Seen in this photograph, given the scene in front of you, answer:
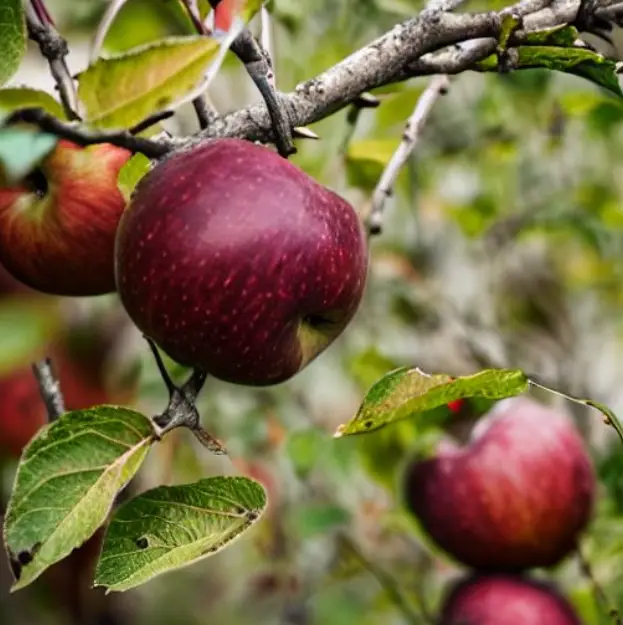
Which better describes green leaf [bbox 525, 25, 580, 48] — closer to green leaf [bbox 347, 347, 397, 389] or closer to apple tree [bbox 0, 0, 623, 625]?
apple tree [bbox 0, 0, 623, 625]

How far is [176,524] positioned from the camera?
591mm

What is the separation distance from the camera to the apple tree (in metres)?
0.59

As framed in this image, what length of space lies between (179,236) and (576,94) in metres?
0.81

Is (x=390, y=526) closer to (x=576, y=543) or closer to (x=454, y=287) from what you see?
(x=576, y=543)

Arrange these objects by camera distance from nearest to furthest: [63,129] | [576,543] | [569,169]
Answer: [63,129] → [576,543] → [569,169]

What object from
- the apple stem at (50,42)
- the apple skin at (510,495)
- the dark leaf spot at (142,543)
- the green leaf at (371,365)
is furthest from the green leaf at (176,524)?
the green leaf at (371,365)

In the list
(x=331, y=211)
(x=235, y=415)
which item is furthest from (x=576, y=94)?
(x=331, y=211)

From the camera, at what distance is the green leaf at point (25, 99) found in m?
0.50

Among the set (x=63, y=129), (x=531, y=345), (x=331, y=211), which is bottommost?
(x=531, y=345)

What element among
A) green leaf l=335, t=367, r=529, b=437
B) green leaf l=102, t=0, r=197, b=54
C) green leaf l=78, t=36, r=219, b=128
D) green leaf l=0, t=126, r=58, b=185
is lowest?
green leaf l=102, t=0, r=197, b=54

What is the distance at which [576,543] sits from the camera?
1.17 m

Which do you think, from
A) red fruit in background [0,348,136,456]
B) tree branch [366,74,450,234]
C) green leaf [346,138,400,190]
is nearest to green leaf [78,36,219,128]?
tree branch [366,74,450,234]

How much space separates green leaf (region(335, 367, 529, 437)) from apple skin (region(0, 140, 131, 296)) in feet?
0.66

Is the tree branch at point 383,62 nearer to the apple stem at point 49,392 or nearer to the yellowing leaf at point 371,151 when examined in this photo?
the apple stem at point 49,392
